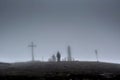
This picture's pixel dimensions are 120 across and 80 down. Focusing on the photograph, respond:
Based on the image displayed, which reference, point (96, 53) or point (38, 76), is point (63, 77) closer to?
point (38, 76)

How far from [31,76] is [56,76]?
8.35ft

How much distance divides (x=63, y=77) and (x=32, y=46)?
33536mm

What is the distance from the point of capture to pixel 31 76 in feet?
58.6

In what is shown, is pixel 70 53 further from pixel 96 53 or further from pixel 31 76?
pixel 31 76

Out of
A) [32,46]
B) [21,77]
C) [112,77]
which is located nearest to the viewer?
[21,77]

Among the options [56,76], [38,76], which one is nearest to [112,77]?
[56,76]

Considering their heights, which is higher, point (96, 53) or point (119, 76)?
point (96, 53)

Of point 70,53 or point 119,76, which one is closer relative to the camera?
point 119,76

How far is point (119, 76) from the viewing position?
63.1 ft

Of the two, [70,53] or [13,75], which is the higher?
[70,53]

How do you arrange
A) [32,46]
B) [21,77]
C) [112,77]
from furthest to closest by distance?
[32,46], [112,77], [21,77]

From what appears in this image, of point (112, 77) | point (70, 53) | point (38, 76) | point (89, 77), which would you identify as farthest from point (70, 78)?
point (70, 53)

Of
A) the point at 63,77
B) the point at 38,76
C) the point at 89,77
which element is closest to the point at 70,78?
the point at 63,77

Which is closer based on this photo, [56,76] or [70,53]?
[56,76]
